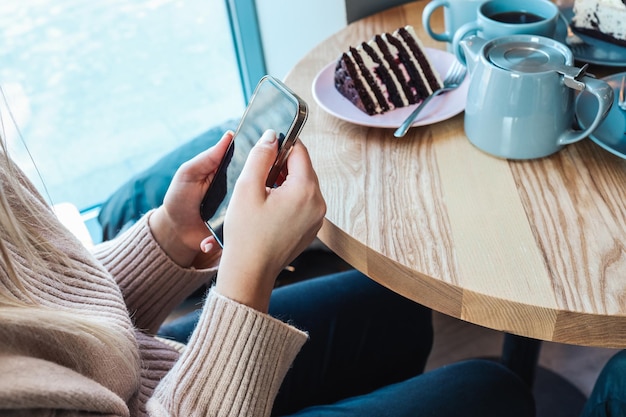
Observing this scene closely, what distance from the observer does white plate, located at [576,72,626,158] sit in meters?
0.77

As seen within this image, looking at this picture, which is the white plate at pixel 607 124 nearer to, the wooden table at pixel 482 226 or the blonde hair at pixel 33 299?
the wooden table at pixel 482 226

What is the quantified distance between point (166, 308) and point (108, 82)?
1336 millimetres

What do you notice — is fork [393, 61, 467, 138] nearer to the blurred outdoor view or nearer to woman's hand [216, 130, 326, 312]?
woman's hand [216, 130, 326, 312]

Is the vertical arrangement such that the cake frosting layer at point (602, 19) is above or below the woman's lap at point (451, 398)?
above

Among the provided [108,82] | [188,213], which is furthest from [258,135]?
[108,82]

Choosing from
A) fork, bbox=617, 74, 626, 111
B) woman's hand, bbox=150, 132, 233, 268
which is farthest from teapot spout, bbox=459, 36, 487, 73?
woman's hand, bbox=150, 132, 233, 268

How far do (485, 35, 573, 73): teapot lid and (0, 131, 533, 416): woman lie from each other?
271mm

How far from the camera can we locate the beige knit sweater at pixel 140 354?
550 mm

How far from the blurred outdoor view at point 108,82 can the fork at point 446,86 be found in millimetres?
1093

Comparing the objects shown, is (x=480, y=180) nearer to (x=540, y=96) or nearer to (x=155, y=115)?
(x=540, y=96)

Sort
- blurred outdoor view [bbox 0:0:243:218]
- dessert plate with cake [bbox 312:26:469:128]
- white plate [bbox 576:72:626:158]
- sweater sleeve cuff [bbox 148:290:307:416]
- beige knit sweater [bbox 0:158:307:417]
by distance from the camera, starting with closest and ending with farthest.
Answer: beige knit sweater [bbox 0:158:307:417], sweater sleeve cuff [bbox 148:290:307:416], white plate [bbox 576:72:626:158], dessert plate with cake [bbox 312:26:469:128], blurred outdoor view [bbox 0:0:243:218]

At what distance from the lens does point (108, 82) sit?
6.68 ft

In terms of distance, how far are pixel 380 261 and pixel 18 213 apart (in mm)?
423

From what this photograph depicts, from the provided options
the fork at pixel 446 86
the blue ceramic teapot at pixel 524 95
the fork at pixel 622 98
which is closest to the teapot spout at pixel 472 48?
the blue ceramic teapot at pixel 524 95
